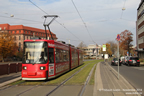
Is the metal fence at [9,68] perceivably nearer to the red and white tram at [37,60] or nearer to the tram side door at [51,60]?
the red and white tram at [37,60]

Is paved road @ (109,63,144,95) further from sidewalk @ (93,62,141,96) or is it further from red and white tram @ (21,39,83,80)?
red and white tram @ (21,39,83,80)

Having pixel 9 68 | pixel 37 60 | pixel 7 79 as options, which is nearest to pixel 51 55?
pixel 37 60

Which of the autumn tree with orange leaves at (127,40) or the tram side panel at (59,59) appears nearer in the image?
the tram side panel at (59,59)

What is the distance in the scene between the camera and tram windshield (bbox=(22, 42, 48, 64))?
10789 mm

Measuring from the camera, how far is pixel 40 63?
1070cm

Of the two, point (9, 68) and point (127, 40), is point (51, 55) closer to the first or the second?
point (9, 68)

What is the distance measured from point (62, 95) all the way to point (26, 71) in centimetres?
446

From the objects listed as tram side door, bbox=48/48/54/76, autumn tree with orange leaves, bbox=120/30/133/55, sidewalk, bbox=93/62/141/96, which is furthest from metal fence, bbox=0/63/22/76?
autumn tree with orange leaves, bbox=120/30/133/55

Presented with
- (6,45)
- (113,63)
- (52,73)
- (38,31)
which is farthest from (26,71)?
(38,31)

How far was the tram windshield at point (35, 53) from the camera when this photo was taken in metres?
10.8

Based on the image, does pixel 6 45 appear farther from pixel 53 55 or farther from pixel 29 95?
pixel 29 95

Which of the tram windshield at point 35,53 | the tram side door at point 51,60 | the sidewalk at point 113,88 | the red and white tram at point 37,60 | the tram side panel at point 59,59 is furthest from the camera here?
the tram side panel at point 59,59

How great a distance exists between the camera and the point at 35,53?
35.5 ft

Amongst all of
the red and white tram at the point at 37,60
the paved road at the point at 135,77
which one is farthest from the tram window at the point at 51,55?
the paved road at the point at 135,77
